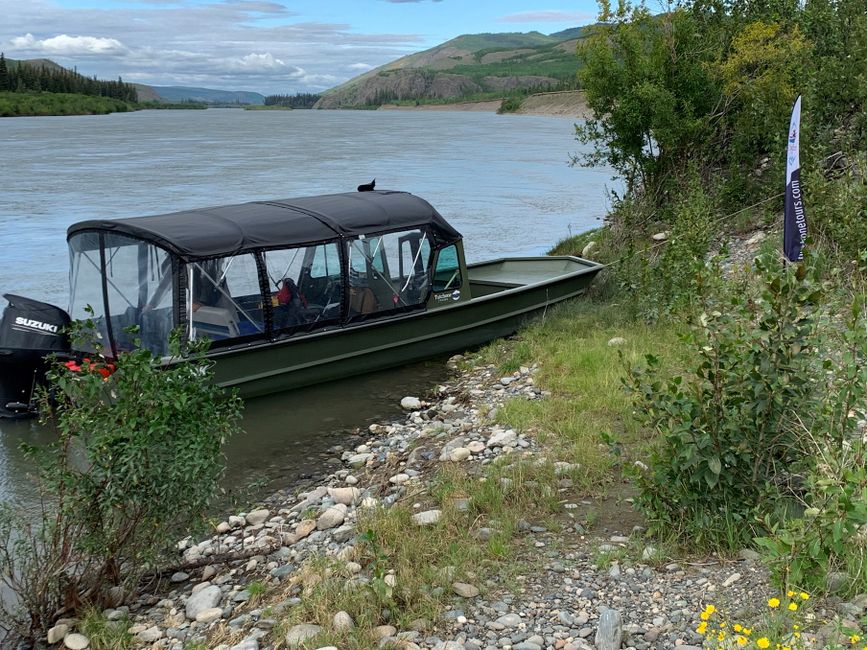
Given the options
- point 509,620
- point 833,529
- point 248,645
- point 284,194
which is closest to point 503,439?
point 509,620

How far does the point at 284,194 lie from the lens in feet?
104

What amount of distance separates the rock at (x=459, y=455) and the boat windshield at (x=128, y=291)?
4391 mm

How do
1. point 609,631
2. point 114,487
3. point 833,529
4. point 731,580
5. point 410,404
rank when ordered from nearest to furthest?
point 833,529 < point 609,631 < point 731,580 < point 114,487 < point 410,404

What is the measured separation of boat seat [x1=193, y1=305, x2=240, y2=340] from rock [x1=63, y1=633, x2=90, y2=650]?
A: 5.56m

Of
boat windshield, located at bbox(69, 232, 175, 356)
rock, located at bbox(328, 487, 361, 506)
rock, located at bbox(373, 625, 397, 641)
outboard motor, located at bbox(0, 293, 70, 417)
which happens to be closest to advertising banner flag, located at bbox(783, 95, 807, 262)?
rock, located at bbox(328, 487, 361, 506)

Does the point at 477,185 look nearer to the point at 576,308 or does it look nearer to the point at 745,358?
the point at 576,308

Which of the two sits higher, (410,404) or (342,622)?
(342,622)

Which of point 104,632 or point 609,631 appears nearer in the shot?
point 609,631

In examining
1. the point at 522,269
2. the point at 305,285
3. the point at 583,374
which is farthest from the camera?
the point at 522,269

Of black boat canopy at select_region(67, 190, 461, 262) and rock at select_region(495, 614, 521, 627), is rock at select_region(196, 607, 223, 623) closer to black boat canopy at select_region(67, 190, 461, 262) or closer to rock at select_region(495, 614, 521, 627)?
rock at select_region(495, 614, 521, 627)

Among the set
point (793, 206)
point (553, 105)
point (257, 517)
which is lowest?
point (257, 517)

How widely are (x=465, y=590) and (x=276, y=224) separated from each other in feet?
24.9

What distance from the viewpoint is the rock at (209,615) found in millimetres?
6145

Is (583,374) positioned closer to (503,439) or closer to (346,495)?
(503,439)
